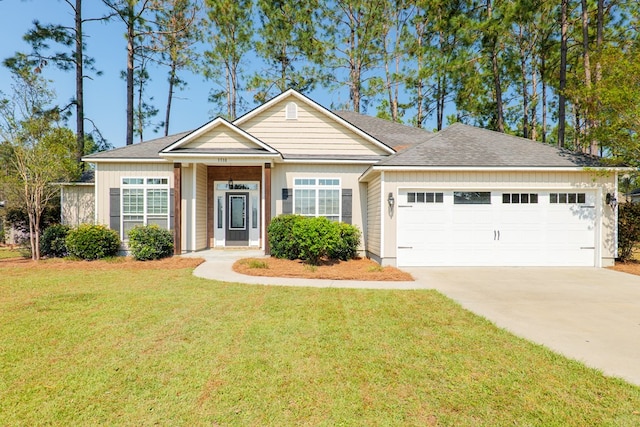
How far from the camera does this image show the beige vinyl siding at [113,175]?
11289mm

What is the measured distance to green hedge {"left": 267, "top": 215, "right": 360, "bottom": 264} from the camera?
9.17 meters

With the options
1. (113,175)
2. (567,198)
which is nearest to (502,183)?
(567,198)

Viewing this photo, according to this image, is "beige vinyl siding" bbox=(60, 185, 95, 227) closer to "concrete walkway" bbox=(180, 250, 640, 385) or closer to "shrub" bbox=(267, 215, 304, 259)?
"concrete walkway" bbox=(180, 250, 640, 385)

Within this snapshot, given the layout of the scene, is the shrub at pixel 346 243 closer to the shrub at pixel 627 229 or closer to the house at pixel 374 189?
the house at pixel 374 189

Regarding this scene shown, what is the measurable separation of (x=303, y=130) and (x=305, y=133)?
0.14 m

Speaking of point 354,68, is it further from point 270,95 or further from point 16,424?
point 16,424

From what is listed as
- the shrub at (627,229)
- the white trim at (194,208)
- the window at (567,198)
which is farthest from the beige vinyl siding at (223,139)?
the shrub at (627,229)

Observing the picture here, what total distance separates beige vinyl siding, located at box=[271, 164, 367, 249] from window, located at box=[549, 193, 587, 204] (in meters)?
5.80

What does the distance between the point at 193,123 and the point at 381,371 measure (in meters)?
23.0

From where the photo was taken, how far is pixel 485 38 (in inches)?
659

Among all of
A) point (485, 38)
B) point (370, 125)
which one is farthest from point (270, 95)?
point (485, 38)

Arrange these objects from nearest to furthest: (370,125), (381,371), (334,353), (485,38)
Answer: (381,371) < (334,353) < (370,125) < (485,38)

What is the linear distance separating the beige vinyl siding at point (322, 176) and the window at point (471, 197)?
3269 millimetres

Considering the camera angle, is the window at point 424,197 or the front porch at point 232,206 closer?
the window at point 424,197
